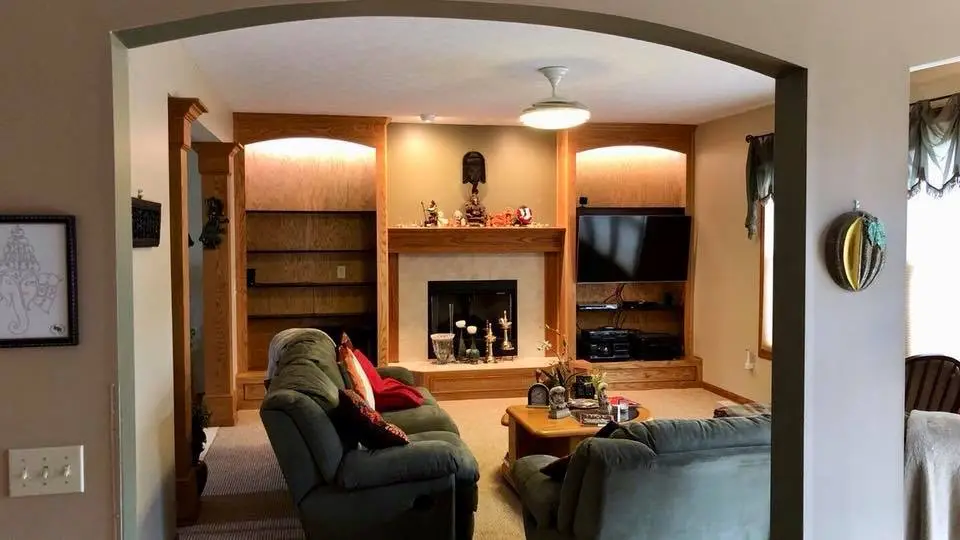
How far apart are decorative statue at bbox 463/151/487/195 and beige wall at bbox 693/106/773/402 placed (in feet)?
7.27

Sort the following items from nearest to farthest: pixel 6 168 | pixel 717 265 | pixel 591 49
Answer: pixel 6 168 → pixel 591 49 → pixel 717 265

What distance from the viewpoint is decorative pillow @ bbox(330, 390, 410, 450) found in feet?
10.9

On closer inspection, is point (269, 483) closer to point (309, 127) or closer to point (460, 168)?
point (309, 127)

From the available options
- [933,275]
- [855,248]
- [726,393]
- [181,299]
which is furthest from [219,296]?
[933,275]

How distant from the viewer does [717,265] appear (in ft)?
23.0

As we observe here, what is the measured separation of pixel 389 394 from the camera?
4.79 metres

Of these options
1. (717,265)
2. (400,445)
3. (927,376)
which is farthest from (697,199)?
(400,445)

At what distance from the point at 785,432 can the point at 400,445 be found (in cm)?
191

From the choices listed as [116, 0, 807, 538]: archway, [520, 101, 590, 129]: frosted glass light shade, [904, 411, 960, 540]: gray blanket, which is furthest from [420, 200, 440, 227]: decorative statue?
[116, 0, 807, 538]: archway

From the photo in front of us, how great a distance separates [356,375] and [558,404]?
4.18ft

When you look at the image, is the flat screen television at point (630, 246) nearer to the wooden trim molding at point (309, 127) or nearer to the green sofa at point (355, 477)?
the wooden trim molding at point (309, 127)

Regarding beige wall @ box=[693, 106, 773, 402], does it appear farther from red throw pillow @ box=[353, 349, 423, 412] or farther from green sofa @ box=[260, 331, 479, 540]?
green sofa @ box=[260, 331, 479, 540]

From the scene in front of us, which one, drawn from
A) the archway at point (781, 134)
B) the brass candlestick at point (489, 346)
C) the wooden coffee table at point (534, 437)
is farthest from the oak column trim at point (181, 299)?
the brass candlestick at point (489, 346)

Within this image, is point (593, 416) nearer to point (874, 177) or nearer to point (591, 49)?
point (591, 49)
